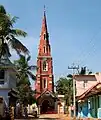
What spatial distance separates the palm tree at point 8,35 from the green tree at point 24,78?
24.8 meters

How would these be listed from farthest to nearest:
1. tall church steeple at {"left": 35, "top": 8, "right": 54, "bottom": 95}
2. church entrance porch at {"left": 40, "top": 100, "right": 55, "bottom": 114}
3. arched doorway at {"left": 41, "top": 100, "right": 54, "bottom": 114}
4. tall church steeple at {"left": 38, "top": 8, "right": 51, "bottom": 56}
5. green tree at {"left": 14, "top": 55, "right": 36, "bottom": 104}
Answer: tall church steeple at {"left": 38, "top": 8, "right": 51, "bottom": 56}, tall church steeple at {"left": 35, "top": 8, "right": 54, "bottom": 95}, arched doorway at {"left": 41, "top": 100, "right": 54, "bottom": 114}, church entrance porch at {"left": 40, "top": 100, "right": 55, "bottom": 114}, green tree at {"left": 14, "top": 55, "right": 36, "bottom": 104}

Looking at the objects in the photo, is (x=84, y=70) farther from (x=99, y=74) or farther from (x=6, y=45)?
(x=6, y=45)

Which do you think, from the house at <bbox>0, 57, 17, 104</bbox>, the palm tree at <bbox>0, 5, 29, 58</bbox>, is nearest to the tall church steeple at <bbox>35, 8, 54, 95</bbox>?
the house at <bbox>0, 57, 17, 104</bbox>

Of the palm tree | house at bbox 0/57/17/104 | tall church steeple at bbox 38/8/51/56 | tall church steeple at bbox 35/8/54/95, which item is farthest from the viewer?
tall church steeple at bbox 38/8/51/56

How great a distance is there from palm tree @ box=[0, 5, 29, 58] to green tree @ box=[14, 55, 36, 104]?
24767 millimetres

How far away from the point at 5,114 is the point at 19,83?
76.1 feet

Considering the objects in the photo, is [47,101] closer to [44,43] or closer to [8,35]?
[44,43]

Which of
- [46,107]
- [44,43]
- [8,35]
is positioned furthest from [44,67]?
[8,35]

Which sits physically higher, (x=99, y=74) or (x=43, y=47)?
(x=43, y=47)

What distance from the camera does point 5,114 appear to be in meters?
39.8

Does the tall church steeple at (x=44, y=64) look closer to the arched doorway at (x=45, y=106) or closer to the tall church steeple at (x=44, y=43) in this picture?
the tall church steeple at (x=44, y=43)

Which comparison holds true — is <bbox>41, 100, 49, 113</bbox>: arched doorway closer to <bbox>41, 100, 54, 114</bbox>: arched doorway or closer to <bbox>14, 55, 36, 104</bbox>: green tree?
<bbox>41, 100, 54, 114</bbox>: arched doorway

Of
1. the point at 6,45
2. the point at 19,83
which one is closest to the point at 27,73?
the point at 19,83

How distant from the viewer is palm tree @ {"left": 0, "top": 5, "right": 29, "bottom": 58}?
115 ft
